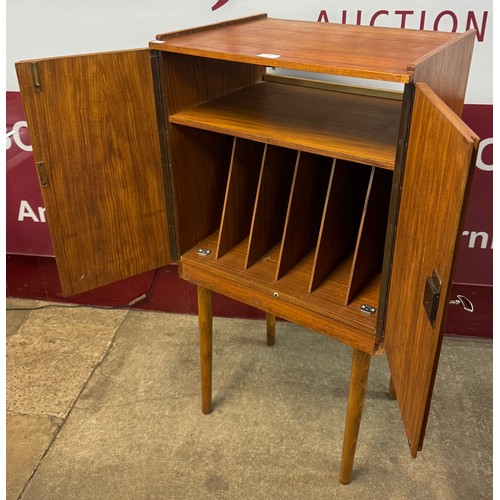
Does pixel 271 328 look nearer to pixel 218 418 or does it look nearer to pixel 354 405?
pixel 218 418

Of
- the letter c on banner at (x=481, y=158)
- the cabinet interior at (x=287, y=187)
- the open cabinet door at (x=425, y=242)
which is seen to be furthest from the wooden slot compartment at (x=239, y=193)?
the letter c on banner at (x=481, y=158)

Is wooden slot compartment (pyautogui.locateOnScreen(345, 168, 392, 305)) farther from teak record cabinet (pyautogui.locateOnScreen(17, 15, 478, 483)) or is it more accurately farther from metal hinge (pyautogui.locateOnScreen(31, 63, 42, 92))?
metal hinge (pyautogui.locateOnScreen(31, 63, 42, 92))

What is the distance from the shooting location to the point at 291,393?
1.94 meters

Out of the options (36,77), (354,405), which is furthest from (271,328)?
(36,77)

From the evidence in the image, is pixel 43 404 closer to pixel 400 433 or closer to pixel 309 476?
pixel 309 476

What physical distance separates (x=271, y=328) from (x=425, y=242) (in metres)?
1.26

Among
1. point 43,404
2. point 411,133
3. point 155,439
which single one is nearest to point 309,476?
point 155,439

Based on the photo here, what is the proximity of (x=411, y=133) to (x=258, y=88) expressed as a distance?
2.27 ft

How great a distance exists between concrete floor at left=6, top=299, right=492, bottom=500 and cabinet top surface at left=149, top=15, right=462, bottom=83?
1.18 m

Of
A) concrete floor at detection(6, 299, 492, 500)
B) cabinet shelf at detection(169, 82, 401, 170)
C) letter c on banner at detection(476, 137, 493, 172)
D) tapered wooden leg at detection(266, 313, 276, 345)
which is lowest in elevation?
concrete floor at detection(6, 299, 492, 500)

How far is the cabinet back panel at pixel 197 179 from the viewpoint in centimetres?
141

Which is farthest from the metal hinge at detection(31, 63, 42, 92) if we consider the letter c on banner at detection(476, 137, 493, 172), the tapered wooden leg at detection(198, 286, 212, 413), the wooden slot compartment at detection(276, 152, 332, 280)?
the letter c on banner at detection(476, 137, 493, 172)

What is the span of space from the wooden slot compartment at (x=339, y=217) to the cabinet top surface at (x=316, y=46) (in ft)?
0.74

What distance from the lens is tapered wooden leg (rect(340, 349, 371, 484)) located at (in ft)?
4.53
